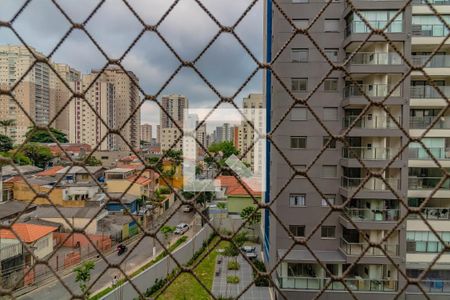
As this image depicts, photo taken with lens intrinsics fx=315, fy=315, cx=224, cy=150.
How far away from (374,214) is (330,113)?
1.27 m

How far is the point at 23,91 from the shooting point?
5.40 feet

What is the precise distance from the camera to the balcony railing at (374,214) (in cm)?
359

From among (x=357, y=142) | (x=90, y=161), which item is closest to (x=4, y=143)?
(x=90, y=161)

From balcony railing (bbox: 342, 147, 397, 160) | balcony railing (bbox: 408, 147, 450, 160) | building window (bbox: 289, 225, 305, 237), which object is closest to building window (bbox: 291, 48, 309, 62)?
balcony railing (bbox: 342, 147, 397, 160)

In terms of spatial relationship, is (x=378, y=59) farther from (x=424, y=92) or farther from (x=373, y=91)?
(x=424, y=92)

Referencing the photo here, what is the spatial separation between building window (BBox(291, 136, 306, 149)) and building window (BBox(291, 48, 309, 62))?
87 centimetres

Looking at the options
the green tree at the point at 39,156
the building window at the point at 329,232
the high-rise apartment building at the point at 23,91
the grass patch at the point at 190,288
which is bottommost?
the grass patch at the point at 190,288

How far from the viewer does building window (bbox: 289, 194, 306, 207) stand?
3750mm

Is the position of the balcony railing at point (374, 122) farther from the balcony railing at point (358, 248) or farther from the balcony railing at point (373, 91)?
the balcony railing at point (358, 248)

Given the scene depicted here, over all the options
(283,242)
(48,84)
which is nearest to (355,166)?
(283,242)

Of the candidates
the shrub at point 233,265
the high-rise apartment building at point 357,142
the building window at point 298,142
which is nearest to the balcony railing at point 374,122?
the high-rise apartment building at point 357,142

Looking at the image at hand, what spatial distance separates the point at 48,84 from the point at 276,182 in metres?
2.30

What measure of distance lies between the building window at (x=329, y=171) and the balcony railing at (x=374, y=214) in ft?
1.43

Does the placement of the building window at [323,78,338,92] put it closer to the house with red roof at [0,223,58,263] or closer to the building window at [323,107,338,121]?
the building window at [323,107,338,121]
